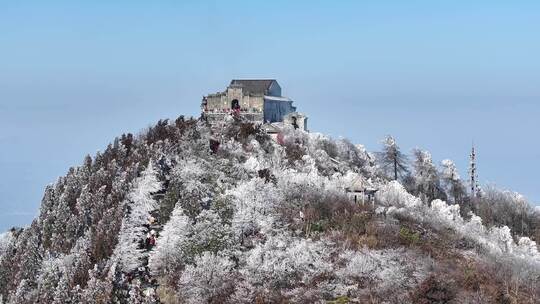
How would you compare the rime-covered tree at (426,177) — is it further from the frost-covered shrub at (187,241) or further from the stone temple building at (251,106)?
the frost-covered shrub at (187,241)

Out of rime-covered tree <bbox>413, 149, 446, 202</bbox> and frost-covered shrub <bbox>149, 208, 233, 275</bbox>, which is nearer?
frost-covered shrub <bbox>149, 208, 233, 275</bbox>

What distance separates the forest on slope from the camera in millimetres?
44938

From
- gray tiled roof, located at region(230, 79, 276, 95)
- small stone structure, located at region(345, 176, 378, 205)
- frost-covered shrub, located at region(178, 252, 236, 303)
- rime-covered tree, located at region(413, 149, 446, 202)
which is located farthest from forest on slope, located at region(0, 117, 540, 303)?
gray tiled roof, located at region(230, 79, 276, 95)

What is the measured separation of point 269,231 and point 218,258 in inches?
187

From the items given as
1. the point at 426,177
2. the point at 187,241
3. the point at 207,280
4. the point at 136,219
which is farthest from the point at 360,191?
the point at 426,177

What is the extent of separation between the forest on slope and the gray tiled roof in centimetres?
1478

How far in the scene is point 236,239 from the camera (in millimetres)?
49844

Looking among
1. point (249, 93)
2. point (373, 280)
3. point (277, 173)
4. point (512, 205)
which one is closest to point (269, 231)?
point (373, 280)

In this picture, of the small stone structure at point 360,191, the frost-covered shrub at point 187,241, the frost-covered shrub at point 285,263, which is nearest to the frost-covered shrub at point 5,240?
the frost-covered shrub at point 187,241

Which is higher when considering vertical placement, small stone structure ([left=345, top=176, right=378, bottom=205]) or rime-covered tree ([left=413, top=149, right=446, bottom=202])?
rime-covered tree ([left=413, top=149, right=446, bottom=202])

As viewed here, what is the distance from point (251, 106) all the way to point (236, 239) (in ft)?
110

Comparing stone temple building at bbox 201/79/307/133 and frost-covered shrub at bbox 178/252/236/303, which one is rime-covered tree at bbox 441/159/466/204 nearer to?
stone temple building at bbox 201/79/307/133

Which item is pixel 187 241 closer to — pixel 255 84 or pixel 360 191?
pixel 360 191

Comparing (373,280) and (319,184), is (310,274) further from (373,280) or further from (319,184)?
(319,184)
